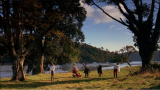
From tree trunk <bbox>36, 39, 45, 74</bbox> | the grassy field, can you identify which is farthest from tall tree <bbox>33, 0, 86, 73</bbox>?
the grassy field

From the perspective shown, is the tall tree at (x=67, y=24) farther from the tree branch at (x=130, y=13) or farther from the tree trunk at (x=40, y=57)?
the tree branch at (x=130, y=13)

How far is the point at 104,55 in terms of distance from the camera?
175m

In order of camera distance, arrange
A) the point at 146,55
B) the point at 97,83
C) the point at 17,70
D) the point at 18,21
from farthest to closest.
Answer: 1. the point at 146,55
2. the point at 18,21
3. the point at 17,70
4. the point at 97,83

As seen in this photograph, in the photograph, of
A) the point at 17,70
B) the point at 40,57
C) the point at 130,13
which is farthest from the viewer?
the point at 40,57

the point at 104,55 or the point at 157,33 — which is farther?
the point at 104,55

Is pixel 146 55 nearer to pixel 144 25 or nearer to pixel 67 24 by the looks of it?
pixel 144 25

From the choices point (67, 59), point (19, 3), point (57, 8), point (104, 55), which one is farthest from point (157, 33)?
point (104, 55)

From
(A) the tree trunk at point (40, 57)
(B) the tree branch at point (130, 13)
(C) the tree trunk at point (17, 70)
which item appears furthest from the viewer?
(A) the tree trunk at point (40, 57)

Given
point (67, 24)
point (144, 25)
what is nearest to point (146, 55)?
point (144, 25)

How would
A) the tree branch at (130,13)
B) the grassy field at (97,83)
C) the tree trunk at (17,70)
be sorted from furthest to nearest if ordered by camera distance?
1. the tree branch at (130,13)
2. the tree trunk at (17,70)
3. the grassy field at (97,83)

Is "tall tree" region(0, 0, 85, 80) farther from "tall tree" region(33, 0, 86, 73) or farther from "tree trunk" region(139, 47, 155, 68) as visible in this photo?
"tree trunk" region(139, 47, 155, 68)

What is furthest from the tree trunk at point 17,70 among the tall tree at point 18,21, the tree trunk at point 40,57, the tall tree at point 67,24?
the tree trunk at point 40,57

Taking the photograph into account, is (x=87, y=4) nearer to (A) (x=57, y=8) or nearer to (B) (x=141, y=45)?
(A) (x=57, y=8)

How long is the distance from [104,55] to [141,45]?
159m
